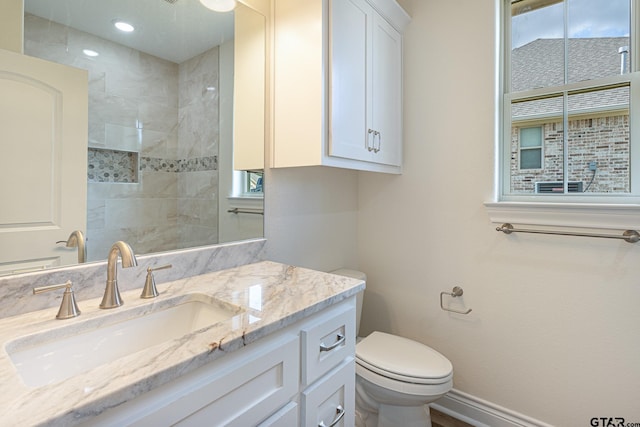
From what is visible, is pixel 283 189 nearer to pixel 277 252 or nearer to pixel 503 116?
pixel 277 252

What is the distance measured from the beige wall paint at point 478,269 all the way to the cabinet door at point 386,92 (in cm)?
9

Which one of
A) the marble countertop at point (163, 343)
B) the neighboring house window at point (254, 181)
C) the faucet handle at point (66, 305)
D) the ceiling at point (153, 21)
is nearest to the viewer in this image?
the marble countertop at point (163, 343)

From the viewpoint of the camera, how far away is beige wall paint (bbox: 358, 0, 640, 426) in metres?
1.34

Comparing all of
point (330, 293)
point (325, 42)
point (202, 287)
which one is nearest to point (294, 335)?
point (330, 293)

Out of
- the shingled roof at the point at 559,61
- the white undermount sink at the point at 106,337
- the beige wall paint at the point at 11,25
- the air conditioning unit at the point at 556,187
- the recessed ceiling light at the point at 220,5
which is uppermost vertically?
the recessed ceiling light at the point at 220,5

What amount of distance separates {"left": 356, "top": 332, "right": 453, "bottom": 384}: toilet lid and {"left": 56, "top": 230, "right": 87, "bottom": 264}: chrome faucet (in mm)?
1169

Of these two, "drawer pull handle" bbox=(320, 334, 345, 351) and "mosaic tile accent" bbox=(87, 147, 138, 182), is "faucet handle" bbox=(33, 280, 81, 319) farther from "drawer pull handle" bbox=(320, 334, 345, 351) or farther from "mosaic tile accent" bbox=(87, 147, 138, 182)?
"drawer pull handle" bbox=(320, 334, 345, 351)

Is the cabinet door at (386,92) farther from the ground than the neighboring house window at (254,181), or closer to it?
farther from the ground

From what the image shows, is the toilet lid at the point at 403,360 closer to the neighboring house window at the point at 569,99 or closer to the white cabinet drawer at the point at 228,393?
the white cabinet drawer at the point at 228,393

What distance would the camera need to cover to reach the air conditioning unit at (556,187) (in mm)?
1460

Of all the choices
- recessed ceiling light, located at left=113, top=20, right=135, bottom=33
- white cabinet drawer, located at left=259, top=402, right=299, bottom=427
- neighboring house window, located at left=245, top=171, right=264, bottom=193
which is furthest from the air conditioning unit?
recessed ceiling light, located at left=113, top=20, right=135, bottom=33

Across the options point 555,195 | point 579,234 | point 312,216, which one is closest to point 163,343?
point 312,216

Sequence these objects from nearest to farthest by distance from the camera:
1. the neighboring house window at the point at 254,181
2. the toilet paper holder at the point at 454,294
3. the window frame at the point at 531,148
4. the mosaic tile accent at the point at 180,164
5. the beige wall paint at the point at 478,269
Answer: the mosaic tile accent at the point at 180,164 → the beige wall paint at the point at 478,269 → the neighboring house window at the point at 254,181 → the window frame at the point at 531,148 → the toilet paper holder at the point at 454,294

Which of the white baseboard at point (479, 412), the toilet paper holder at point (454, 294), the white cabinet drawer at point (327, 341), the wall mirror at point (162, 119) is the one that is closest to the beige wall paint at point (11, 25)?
the wall mirror at point (162, 119)
